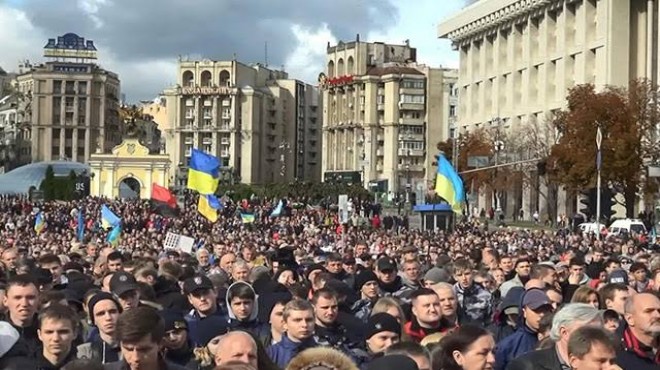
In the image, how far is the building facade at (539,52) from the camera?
230ft

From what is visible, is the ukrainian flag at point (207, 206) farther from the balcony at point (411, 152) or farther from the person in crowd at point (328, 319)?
the balcony at point (411, 152)

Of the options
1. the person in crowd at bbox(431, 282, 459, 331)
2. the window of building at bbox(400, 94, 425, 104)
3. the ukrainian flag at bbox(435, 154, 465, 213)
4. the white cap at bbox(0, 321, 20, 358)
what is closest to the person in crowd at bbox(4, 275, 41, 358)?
the white cap at bbox(0, 321, 20, 358)

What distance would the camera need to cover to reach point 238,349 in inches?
248

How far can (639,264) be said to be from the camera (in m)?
14.8

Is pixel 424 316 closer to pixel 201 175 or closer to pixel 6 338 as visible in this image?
pixel 6 338

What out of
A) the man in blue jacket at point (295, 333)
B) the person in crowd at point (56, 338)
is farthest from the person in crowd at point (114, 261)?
the person in crowd at point (56, 338)

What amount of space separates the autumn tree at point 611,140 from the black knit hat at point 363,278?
149 feet

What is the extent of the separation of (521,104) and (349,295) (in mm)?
74044

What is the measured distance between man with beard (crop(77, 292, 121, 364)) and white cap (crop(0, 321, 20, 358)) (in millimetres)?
539

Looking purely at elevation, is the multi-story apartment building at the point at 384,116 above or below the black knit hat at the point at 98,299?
above

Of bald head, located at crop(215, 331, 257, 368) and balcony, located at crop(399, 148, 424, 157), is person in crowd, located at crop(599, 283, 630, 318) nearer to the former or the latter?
bald head, located at crop(215, 331, 257, 368)

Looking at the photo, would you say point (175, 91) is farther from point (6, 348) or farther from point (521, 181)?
point (6, 348)

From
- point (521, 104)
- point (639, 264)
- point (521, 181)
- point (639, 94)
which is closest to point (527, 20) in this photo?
point (521, 104)

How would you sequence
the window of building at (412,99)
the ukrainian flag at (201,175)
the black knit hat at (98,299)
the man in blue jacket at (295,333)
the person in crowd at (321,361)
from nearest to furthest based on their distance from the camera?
the person in crowd at (321,361), the man in blue jacket at (295,333), the black knit hat at (98,299), the ukrainian flag at (201,175), the window of building at (412,99)
